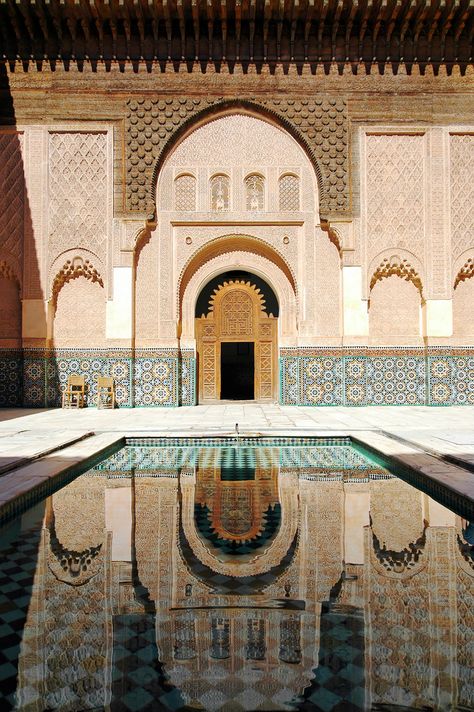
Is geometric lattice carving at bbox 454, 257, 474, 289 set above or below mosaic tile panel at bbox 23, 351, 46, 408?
above

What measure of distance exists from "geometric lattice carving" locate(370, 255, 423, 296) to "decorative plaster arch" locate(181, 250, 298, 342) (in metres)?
1.06

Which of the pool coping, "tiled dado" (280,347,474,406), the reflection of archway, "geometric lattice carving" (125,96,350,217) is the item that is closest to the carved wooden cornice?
"geometric lattice carving" (125,96,350,217)

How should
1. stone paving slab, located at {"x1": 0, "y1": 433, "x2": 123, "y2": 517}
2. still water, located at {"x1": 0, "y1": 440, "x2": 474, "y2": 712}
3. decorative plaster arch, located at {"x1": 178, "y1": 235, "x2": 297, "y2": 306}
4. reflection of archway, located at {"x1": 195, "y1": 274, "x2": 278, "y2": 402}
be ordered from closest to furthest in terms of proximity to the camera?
still water, located at {"x1": 0, "y1": 440, "x2": 474, "y2": 712}
stone paving slab, located at {"x1": 0, "y1": 433, "x2": 123, "y2": 517}
decorative plaster arch, located at {"x1": 178, "y1": 235, "x2": 297, "y2": 306}
reflection of archway, located at {"x1": 195, "y1": 274, "x2": 278, "y2": 402}

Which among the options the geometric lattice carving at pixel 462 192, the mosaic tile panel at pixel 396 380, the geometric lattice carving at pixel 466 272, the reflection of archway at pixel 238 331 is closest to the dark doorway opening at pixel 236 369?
the reflection of archway at pixel 238 331

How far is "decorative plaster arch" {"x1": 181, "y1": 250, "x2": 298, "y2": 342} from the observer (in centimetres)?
641

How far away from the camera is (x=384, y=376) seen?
6.20m

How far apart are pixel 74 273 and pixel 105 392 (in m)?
1.53

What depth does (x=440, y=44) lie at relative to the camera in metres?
6.09

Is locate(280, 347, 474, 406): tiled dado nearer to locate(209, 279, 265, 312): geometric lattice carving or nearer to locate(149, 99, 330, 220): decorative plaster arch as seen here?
locate(209, 279, 265, 312): geometric lattice carving

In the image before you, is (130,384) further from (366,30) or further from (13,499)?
(366,30)

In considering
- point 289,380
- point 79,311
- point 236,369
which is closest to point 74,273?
point 79,311

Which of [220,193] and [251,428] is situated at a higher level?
[220,193]

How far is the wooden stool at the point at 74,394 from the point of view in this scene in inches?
236

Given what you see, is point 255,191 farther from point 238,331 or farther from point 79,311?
point 79,311
